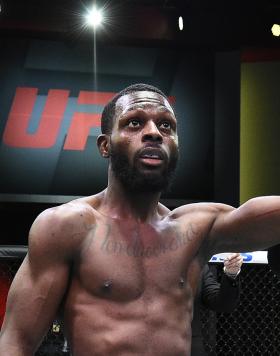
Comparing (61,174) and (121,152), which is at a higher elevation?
(61,174)

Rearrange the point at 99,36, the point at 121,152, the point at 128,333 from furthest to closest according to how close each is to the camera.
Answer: the point at 99,36 < the point at 121,152 < the point at 128,333

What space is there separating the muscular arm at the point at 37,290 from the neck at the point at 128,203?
0.18 m

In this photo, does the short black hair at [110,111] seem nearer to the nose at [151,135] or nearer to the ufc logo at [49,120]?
the nose at [151,135]

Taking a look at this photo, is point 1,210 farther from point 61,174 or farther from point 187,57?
point 187,57

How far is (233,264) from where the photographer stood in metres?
2.02

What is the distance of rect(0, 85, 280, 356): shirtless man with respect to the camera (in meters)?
1.18

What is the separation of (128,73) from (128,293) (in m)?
2.99

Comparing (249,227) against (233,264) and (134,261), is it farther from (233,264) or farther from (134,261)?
(233,264)

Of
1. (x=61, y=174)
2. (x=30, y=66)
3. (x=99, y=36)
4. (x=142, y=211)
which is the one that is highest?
(x=99, y=36)

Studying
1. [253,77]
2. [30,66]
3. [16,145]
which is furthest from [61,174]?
[253,77]

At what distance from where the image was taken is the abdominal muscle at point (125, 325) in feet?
3.84

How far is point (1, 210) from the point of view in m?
4.00

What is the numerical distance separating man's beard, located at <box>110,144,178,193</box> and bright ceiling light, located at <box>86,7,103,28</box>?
2776 mm

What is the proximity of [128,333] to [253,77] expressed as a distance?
337 cm
